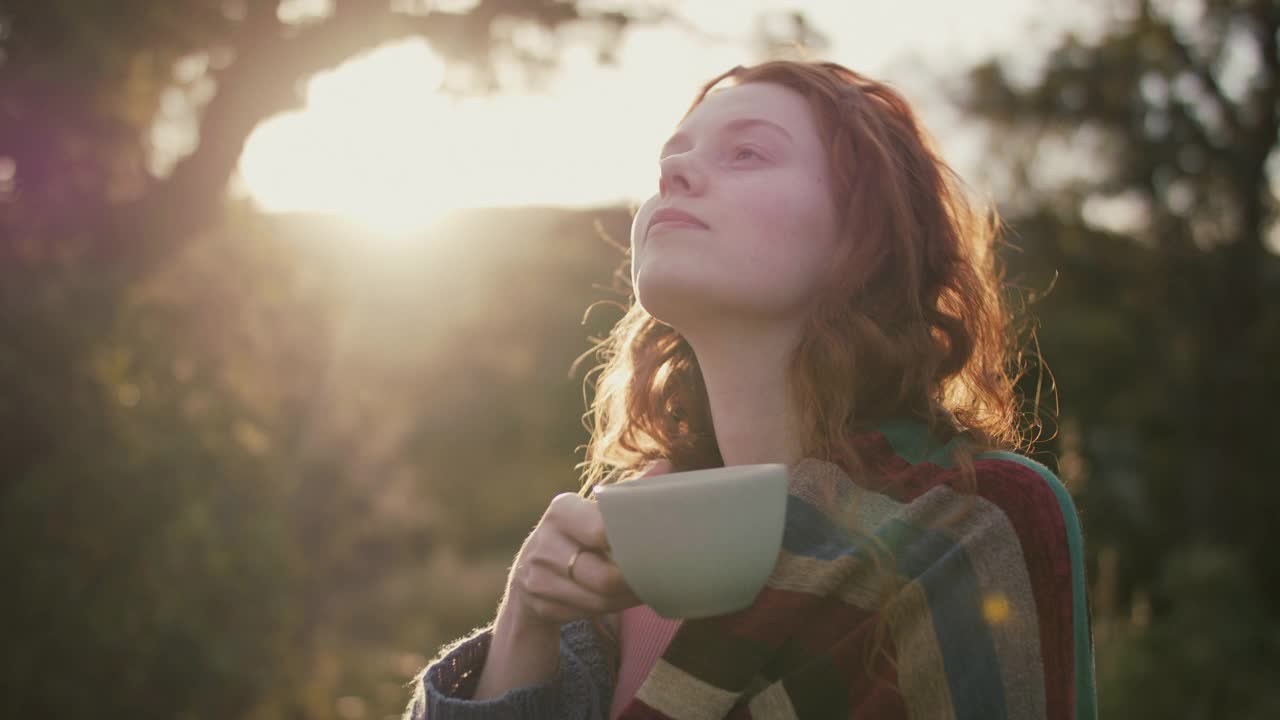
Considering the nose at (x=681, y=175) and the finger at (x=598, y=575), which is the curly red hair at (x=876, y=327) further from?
the finger at (x=598, y=575)

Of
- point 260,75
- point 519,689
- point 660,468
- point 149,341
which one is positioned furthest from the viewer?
point 149,341

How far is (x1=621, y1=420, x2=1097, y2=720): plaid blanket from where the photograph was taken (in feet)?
4.16

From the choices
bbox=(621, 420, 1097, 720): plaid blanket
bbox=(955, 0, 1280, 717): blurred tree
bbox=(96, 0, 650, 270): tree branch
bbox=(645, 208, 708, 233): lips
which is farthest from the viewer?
bbox=(955, 0, 1280, 717): blurred tree

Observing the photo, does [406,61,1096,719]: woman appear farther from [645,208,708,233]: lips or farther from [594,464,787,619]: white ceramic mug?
[594,464,787,619]: white ceramic mug

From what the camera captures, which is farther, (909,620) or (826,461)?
(826,461)

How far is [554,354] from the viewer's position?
45.9 ft

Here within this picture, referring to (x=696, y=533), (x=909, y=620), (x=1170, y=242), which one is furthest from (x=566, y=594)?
(x=1170, y=242)

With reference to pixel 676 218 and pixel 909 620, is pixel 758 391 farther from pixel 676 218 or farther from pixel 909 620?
pixel 909 620

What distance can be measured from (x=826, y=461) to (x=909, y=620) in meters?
0.25

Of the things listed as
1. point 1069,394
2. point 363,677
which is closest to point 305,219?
point 363,677

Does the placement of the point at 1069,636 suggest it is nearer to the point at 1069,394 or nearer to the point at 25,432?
the point at 25,432

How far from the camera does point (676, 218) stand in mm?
1501

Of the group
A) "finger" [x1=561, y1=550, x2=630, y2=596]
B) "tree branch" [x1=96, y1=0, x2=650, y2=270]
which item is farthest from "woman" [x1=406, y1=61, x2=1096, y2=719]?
"tree branch" [x1=96, y1=0, x2=650, y2=270]

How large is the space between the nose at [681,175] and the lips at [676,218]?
0.04m
